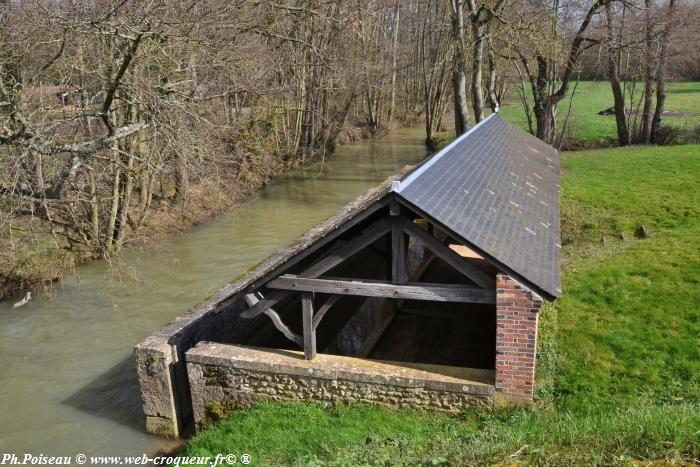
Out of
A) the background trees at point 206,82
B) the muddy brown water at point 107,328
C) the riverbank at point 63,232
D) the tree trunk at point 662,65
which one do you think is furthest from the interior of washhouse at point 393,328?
the tree trunk at point 662,65

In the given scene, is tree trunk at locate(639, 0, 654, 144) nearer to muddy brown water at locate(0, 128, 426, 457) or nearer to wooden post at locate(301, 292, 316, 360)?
muddy brown water at locate(0, 128, 426, 457)

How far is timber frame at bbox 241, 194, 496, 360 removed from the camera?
629 centimetres

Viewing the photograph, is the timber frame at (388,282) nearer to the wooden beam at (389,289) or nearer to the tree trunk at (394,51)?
the wooden beam at (389,289)

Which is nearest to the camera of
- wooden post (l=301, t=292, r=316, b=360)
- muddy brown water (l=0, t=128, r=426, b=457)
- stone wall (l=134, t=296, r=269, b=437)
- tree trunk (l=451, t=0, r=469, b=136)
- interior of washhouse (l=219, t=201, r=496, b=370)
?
wooden post (l=301, t=292, r=316, b=360)

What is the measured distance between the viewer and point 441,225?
19.6 feet

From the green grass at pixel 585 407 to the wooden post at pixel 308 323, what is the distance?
60 centimetres

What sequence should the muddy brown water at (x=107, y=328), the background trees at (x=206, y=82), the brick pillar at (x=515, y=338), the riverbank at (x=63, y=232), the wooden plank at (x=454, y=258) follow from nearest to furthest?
the brick pillar at (x=515, y=338) → the wooden plank at (x=454, y=258) → the muddy brown water at (x=107, y=328) → the background trees at (x=206, y=82) → the riverbank at (x=63, y=232)

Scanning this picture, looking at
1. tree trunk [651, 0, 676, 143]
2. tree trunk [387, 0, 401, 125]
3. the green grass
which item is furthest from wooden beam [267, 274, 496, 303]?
tree trunk [387, 0, 401, 125]

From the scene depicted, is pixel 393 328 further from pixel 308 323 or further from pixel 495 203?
pixel 495 203

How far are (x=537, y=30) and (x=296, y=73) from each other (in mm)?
9339

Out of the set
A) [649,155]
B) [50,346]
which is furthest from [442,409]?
[649,155]

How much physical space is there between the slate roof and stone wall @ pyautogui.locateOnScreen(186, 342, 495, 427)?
1419 millimetres

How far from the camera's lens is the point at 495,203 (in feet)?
24.8

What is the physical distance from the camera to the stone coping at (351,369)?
651 cm
